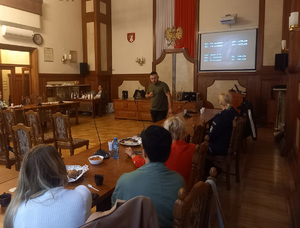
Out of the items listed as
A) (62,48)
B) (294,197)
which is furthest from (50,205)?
(62,48)

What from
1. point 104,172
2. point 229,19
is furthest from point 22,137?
point 229,19

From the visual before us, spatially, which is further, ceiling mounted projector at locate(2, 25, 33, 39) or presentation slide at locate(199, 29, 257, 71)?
presentation slide at locate(199, 29, 257, 71)

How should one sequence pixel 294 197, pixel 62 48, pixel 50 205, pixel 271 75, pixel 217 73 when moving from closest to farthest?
pixel 50 205 < pixel 294 197 < pixel 271 75 < pixel 217 73 < pixel 62 48

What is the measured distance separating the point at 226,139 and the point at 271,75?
547 centimetres

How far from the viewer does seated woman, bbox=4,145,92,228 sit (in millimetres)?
1166

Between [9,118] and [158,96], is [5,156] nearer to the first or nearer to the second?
[9,118]

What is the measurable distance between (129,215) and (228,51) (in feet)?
27.4

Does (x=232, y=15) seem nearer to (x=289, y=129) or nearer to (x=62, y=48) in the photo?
(x=289, y=129)

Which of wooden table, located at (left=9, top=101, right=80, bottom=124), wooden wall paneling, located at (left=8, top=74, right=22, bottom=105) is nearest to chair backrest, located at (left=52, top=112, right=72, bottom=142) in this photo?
wooden table, located at (left=9, top=101, right=80, bottom=124)

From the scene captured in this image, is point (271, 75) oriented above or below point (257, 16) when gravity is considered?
below

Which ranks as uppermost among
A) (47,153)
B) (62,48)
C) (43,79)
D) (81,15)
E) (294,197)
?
(81,15)

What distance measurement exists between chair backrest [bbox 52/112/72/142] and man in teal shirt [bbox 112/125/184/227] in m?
2.84

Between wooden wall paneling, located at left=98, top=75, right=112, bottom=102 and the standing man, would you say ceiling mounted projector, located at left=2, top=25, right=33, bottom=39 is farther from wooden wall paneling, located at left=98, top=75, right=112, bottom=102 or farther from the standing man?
the standing man

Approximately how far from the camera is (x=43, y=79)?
29.9 feet
